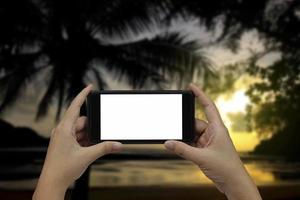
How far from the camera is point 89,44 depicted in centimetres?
307

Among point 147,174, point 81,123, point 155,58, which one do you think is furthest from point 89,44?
point 81,123

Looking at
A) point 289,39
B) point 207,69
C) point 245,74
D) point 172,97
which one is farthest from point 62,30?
point 172,97

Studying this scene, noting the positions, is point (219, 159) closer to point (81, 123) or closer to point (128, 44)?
point (81, 123)

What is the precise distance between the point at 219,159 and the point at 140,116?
9cm

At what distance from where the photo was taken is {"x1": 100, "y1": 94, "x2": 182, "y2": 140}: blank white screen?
0.46m

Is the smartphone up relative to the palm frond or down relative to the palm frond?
down

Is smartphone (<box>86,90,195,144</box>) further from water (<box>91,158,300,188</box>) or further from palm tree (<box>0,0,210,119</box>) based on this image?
palm tree (<box>0,0,210,119</box>)

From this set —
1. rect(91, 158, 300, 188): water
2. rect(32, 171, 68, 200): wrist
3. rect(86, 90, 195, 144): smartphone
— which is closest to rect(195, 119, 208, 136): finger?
rect(86, 90, 195, 144): smartphone

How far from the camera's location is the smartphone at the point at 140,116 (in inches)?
17.9

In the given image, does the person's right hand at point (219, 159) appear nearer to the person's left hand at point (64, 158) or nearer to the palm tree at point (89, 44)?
the person's left hand at point (64, 158)

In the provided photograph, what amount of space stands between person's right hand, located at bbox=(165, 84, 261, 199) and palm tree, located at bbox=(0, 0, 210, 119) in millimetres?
2591

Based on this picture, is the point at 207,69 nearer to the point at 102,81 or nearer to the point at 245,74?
the point at 245,74

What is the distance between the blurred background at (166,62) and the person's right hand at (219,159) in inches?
97.8

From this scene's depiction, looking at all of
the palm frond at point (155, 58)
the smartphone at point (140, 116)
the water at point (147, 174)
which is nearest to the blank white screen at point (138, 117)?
the smartphone at point (140, 116)
